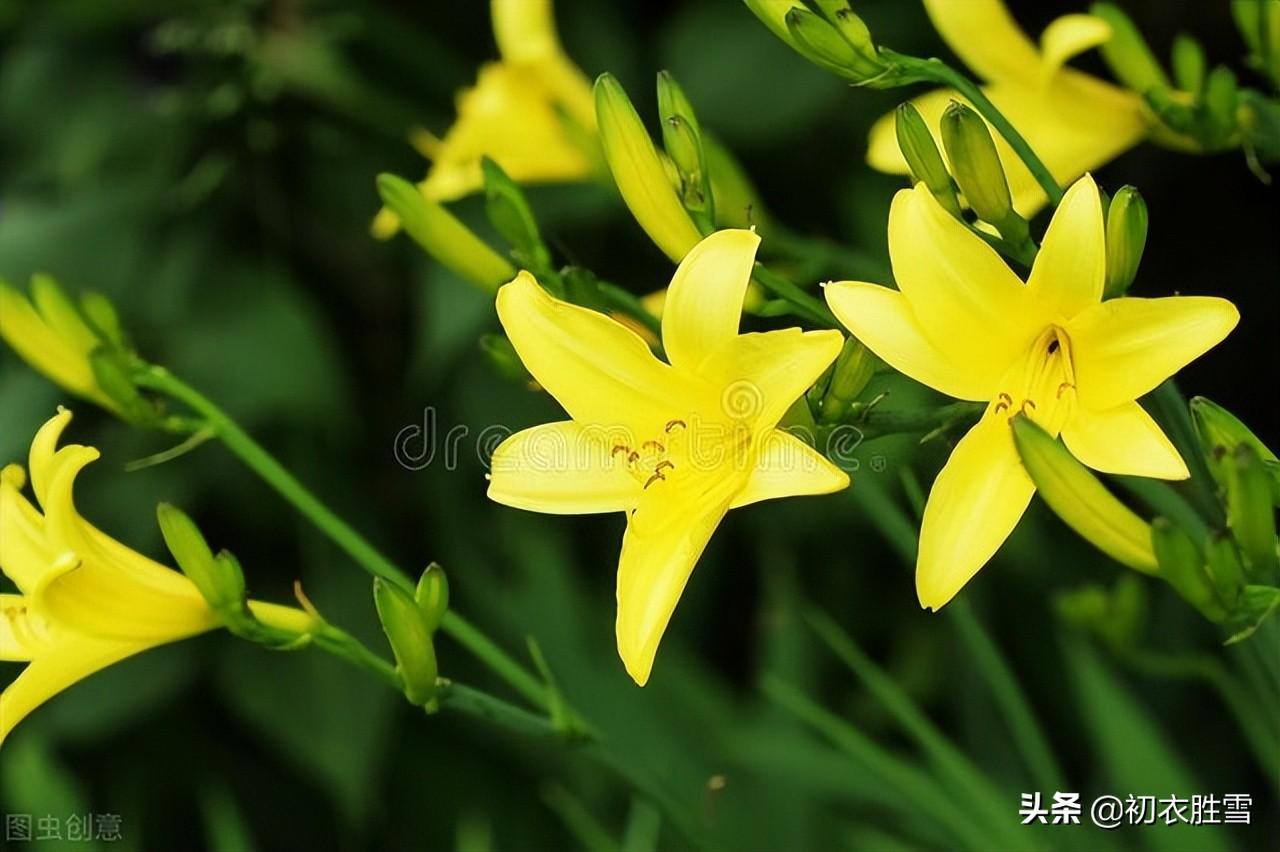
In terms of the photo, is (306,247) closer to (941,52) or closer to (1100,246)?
(941,52)

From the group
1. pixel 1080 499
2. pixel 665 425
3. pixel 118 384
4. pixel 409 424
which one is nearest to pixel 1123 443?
pixel 1080 499

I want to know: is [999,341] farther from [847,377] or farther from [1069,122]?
[1069,122]

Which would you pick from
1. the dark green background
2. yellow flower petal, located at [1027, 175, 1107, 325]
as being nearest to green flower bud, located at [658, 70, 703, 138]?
yellow flower petal, located at [1027, 175, 1107, 325]

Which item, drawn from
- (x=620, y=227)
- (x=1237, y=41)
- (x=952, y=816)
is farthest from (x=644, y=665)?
(x=1237, y=41)

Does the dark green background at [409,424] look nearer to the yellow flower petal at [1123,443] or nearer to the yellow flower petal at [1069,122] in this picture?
the yellow flower petal at [1069,122]

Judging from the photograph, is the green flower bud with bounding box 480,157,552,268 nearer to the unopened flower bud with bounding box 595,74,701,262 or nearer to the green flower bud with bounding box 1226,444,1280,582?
the unopened flower bud with bounding box 595,74,701,262

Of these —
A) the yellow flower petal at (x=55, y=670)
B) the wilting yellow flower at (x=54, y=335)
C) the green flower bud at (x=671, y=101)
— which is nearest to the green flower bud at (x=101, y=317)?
the wilting yellow flower at (x=54, y=335)
